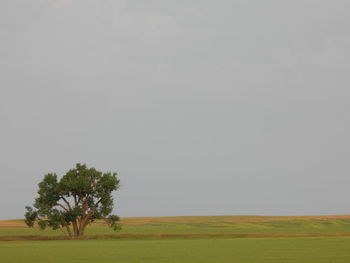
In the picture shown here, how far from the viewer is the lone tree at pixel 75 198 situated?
252 ft

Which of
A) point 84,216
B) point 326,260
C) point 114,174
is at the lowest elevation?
point 326,260

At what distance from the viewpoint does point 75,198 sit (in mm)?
78125

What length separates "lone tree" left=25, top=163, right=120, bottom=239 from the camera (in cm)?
7694

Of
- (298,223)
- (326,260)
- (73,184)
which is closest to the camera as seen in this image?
(326,260)

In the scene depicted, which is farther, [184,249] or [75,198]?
[75,198]

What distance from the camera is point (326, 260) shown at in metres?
33.3

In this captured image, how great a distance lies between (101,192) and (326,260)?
1930 inches

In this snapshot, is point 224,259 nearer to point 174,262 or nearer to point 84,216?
point 174,262

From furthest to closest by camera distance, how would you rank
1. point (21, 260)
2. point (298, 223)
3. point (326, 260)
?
point (298, 223), point (21, 260), point (326, 260)

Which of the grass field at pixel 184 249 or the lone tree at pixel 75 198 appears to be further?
the lone tree at pixel 75 198

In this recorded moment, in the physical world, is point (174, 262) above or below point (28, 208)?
below

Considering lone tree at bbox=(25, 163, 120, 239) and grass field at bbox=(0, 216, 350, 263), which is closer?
grass field at bbox=(0, 216, 350, 263)

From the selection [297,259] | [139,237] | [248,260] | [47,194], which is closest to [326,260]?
[297,259]

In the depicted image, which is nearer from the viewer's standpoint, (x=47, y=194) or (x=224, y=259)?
(x=224, y=259)
